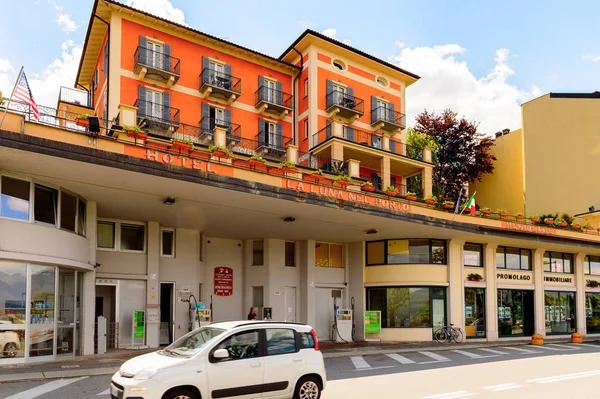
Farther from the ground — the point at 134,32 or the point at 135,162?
the point at 134,32

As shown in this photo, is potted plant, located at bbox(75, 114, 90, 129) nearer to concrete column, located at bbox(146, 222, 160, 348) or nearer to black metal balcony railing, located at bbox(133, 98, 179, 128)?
concrete column, located at bbox(146, 222, 160, 348)

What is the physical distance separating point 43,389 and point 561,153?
36.6 meters

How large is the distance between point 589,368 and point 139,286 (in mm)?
15215

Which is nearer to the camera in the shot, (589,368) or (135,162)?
(135,162)

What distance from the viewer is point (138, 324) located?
63.8 ft

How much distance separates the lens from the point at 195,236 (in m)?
22.0

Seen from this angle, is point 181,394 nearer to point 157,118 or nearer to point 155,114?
point 157,118

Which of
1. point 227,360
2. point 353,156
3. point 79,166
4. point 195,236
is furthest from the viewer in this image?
point 353,156

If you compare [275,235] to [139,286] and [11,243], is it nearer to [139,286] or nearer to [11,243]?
[139,286]

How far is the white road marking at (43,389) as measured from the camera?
10516mm

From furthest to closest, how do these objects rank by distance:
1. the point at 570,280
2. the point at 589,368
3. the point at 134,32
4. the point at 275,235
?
the point at 570,280, the point at 134,32, the point at 275,235, the point at 589,368

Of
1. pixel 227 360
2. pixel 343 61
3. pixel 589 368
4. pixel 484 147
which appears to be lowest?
pixel 589 368

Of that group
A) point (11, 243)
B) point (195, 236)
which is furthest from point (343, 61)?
point (11, 243)

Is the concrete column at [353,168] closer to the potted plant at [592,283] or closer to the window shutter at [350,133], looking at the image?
the window shutter at [350,133]
